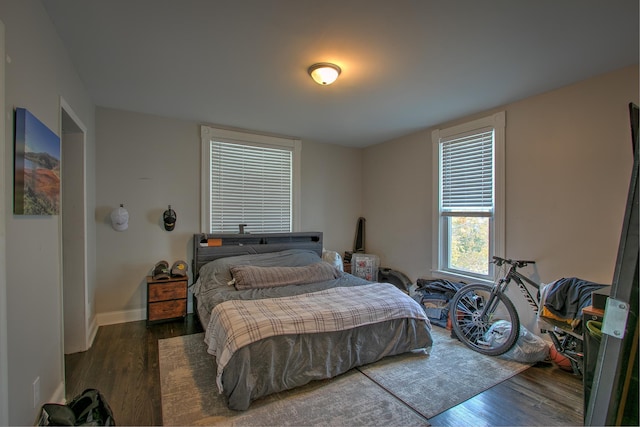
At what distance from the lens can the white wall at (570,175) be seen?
255 cm

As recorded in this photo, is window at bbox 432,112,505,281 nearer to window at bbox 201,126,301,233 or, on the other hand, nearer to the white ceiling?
the white ceiling

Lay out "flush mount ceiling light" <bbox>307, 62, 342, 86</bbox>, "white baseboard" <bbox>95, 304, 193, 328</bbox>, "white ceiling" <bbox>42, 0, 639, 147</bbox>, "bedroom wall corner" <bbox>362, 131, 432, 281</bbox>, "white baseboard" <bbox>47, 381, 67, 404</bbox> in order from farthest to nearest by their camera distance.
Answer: "bedroom wall corner" <bbox>362, 131, 432, 281</bbox> → "white baseboard" <bbox>95, 304, 193, 328</bbox> → "flush mount ceiling light" <bbox>307, 62, 342, 86</bbox> → "white baseboard" <bbox>47, 381, 67, 404</bbox> → "white ceiling" <bbox>42, 0, 639, 147</bbox>

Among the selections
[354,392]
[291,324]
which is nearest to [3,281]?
[291,324]

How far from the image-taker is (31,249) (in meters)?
1.65

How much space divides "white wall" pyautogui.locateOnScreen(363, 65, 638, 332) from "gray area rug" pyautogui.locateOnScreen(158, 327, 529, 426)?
1161 millimetres

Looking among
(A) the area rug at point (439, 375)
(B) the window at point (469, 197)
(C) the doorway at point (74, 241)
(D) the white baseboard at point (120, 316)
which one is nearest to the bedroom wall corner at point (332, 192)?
(B) the window at point (469, 197)

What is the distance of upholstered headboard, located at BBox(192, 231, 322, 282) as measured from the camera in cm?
394

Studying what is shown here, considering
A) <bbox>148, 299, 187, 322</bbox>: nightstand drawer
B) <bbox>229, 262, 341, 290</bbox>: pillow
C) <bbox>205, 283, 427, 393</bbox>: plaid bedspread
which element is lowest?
<bbox>148, 299, 187, 322</bbox>: nightstand drawer

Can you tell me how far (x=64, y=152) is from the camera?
281 cm

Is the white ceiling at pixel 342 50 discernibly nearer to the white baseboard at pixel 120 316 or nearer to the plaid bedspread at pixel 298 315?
the plaid bedspread at pixel 298 315

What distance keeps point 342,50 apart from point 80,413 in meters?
2.90

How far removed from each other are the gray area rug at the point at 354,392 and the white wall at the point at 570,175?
116cm

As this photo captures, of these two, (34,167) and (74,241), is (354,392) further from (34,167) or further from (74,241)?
(74,241)

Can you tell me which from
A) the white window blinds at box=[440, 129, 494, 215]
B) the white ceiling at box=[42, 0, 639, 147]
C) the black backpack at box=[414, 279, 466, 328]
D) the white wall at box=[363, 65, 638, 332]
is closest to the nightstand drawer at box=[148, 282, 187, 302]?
the white ceiling at box=[42, 0, 639, 147]
